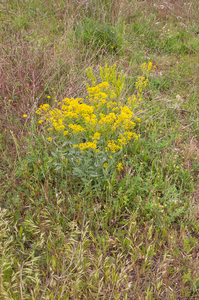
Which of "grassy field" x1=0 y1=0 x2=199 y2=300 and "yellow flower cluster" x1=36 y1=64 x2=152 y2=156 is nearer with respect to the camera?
"grassy field" x1=0 y1=0 x2=199 y2=300

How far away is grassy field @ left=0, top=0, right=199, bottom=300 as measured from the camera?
5.06ft

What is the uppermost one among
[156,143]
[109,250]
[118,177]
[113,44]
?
[113,44]

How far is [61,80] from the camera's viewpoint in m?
3.15

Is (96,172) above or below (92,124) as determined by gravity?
below

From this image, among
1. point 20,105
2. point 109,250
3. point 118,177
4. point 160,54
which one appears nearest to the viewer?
point 109,250

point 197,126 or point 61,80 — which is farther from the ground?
point 61,80

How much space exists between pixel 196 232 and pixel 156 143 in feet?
3.38

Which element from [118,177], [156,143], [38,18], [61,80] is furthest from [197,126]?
[38,18]

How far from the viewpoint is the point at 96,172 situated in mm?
1979

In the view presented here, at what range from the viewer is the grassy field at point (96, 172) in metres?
1.54

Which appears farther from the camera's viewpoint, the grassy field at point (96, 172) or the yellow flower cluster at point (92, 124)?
the yellow flower cluster at point (92, 124)

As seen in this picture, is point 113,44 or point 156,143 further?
→ point 113,44

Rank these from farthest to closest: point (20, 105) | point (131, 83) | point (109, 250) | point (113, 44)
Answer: point (113, 44)
point (131, 83)
point (20, 105)
point (109, 250)

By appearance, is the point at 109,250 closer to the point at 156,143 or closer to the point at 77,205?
the point at 77,205
